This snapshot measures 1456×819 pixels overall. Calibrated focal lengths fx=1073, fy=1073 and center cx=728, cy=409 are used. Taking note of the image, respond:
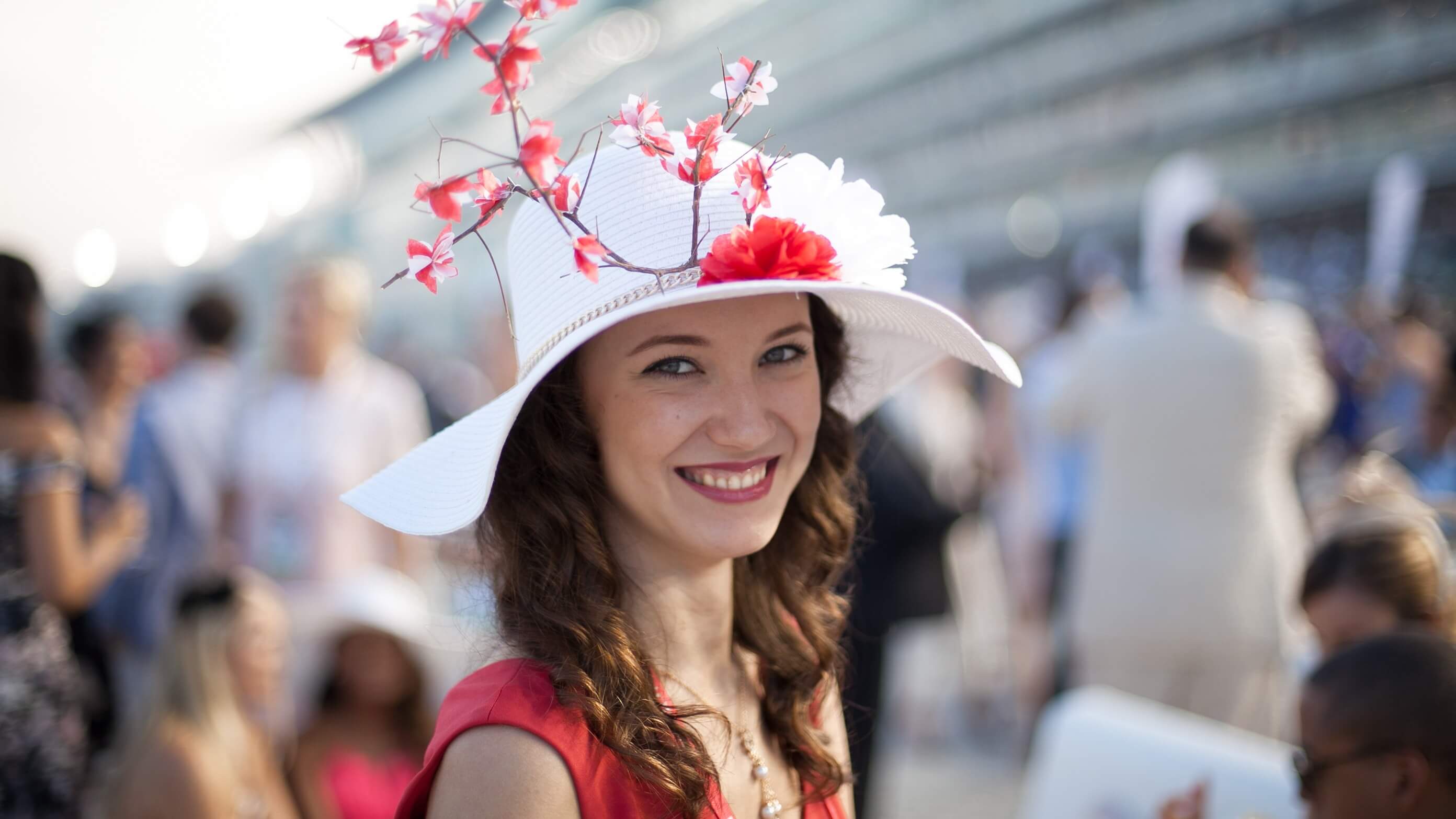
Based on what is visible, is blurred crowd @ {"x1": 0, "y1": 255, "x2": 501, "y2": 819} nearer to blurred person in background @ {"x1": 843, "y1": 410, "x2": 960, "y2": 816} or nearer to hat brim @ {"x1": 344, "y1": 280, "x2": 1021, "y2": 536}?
blurred person in background @ {"x1": 843, "y1": 410, "x2": 960, "y2": 816}

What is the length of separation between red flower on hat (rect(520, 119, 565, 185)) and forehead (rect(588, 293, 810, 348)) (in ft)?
0.90

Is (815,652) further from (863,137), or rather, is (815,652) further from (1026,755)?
(863,137)

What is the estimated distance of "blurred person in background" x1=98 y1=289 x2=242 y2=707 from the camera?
4078 mm

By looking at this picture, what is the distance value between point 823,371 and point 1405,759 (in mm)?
1036

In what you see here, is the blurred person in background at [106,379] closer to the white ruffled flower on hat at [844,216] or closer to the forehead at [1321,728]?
the white ruffled flower on hat at [844,216]

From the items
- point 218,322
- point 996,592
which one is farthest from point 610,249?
point 996,592

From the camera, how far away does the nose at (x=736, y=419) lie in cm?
137

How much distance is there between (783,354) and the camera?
1.49 metres

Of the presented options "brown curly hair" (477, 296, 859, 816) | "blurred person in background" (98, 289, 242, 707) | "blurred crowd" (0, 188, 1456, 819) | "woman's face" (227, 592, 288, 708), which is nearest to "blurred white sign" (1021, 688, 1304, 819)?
"blurred crowd" (0, 188, 1456, 819)

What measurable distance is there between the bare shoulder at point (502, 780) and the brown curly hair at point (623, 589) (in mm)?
75

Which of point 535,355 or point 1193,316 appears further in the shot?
point 1193,316

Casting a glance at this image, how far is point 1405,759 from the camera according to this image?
1.58m

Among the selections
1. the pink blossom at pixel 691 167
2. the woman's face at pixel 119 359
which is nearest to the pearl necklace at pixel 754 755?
the pink blossom at pixel 691 167

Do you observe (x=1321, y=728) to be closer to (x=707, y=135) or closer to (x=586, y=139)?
(x=707, y=135)
